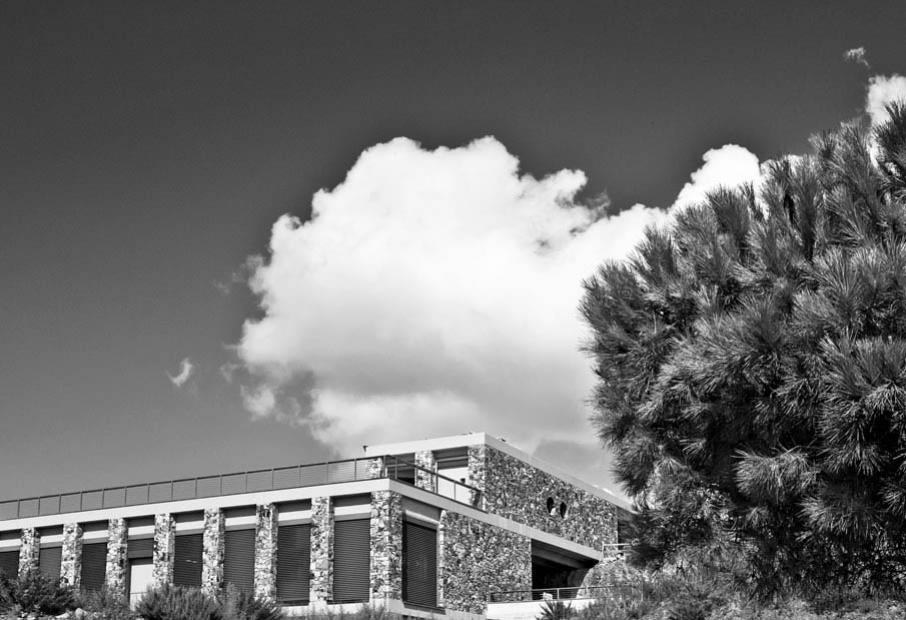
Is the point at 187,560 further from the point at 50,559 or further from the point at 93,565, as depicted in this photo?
the point at 50,559

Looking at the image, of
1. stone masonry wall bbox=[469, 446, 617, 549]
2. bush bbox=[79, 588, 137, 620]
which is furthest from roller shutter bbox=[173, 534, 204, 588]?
bush bbox=[79, 588, 137, 620]

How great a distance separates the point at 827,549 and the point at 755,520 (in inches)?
44.2

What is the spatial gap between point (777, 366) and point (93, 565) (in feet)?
105

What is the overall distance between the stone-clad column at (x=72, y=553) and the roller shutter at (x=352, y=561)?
11.9 m

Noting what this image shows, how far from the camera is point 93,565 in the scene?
39781 mm

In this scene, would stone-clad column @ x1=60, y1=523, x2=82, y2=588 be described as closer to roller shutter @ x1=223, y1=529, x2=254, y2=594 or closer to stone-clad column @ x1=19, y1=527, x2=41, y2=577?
stone-clad column @ x1=19, y1=527, x2=41, y2=577

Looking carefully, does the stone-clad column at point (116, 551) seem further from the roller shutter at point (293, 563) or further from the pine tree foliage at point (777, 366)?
the pine tree foliage at point (777, 366)

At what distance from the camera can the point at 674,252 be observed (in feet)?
59.1

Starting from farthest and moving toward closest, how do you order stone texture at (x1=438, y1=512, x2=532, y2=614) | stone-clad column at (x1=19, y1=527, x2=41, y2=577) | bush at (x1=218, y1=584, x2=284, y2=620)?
1. stone-clad column at (x1=19, y1=527, x2=41, y2=577)
2. stone texture at (x1=438, y1=512, x2=532, y2=614)
3. bush at (x1=218, y1=584, x2=284, y2=620)

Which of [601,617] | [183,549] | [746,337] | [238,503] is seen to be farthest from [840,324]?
[183,549]

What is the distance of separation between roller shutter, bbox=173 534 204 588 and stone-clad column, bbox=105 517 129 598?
2.53 meters

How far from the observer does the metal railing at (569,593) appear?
32.9 m

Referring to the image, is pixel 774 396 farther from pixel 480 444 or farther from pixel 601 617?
pixel 480 444

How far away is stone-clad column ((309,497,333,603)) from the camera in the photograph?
3372cm
